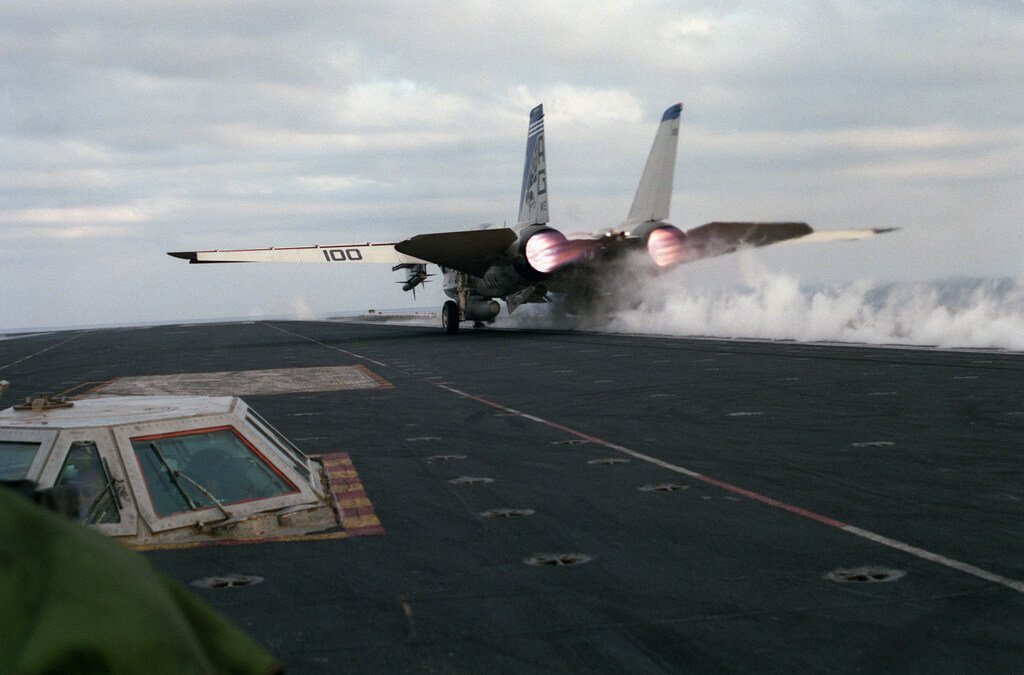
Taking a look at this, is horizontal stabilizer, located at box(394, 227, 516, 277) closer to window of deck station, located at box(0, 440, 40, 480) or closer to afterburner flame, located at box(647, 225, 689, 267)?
afterburner flame, located at box(647, 225, 689, 267)

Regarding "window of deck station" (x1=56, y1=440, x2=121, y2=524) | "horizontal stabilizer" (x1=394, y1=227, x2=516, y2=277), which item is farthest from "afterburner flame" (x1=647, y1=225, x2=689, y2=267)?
"window of deck station" (x1=56, y1=440, x2=121, y2=524)

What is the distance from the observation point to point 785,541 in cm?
776

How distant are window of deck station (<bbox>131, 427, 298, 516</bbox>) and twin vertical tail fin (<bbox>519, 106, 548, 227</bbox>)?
3190 centimetres

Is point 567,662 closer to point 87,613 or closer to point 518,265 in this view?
point 87,613

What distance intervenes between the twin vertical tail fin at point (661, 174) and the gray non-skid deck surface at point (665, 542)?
19253 mm

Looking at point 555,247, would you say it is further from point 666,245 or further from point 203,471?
point 203,471

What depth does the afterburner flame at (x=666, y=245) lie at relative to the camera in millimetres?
36375

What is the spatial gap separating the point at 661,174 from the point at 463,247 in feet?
26.9

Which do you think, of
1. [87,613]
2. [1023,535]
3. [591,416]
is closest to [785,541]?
[1023,535]

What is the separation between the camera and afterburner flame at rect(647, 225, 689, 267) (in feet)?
119

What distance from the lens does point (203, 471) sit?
8.59 m

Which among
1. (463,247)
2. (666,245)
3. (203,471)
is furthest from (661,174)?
(203,471)

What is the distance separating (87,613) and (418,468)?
10.3 m

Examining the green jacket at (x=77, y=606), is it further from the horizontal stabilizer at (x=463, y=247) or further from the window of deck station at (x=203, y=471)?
the horizontal stabilizer at (x=463, y=247)
